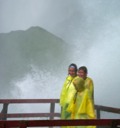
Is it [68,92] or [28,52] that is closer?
[68,92]

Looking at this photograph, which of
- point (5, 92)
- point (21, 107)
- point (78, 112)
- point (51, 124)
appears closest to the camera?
point (51, 124)

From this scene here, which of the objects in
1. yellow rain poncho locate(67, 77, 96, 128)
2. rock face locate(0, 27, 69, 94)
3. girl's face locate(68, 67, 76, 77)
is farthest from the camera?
rock face locate(0, 27, 69, 94)

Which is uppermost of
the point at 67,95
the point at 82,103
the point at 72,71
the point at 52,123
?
the point at 72,71

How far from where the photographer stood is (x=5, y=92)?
8444cm

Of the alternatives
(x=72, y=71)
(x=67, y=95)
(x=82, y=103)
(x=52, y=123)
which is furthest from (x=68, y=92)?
(x=52, y=123)

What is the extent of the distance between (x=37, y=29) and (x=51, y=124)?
165545mm

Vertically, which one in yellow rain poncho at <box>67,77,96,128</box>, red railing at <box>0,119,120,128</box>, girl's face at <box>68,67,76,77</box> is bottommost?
red railing at <box>0,119,120,128</box>

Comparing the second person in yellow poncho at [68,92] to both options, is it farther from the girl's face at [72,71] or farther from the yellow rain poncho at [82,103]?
the yellow rain poncho at [82,103]

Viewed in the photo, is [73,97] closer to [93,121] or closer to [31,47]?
[93,121]

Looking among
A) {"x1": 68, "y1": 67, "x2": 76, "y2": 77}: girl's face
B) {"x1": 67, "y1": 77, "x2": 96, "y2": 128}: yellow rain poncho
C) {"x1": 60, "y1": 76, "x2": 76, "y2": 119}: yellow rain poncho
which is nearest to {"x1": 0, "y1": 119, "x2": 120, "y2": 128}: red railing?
{"x1": 67, "y1": 77, "x2": 96, "y2": 128}: yellow rain poncho

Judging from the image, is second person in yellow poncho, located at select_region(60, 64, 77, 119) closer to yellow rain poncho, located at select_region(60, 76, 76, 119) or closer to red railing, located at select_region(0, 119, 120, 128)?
yellow rain poncho, located at select_region(60, 76, 76, 119)

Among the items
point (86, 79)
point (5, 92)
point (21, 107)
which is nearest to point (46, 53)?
point (5, 92)

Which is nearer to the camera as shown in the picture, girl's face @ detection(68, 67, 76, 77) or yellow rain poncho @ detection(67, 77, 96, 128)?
yellow rain poncho @ detection(67, 77, 96, 128)

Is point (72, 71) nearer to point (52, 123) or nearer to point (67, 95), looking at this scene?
point (67, 95)
